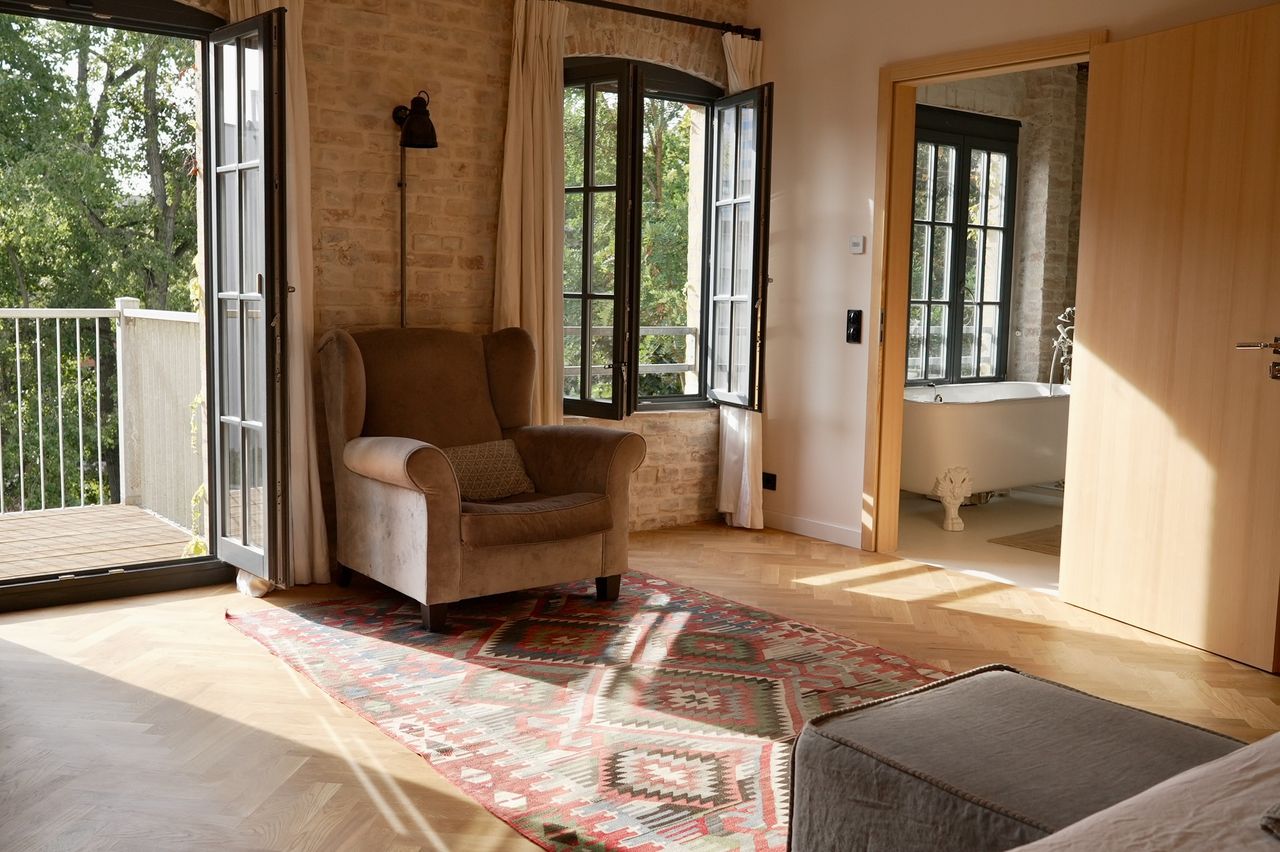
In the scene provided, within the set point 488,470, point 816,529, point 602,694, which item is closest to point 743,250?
point 816,529

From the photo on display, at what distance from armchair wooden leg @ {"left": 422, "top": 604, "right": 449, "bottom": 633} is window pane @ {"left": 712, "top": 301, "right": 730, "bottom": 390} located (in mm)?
2386

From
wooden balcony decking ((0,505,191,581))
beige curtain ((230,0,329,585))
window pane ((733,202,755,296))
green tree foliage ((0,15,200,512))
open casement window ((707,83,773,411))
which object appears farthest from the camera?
green tree foliage ((0,15,200,512))

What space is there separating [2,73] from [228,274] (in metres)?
4.70

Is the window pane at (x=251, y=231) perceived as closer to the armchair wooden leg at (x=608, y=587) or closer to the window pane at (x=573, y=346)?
the window pane at (x=573, y=346)

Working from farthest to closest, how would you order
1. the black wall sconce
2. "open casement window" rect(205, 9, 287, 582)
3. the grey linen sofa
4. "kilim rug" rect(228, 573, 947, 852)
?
the black wall sconce → "open casement window" rect(205, 9, 287, 582) → "kilim rug" rect(228, 573, 947, 852) → the grey linen sofa

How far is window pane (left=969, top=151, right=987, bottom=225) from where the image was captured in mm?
7355

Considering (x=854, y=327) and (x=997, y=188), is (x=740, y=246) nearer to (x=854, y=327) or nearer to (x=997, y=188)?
(x=854, y=327)

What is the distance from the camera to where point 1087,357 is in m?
4.45

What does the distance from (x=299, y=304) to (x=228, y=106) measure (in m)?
0.79

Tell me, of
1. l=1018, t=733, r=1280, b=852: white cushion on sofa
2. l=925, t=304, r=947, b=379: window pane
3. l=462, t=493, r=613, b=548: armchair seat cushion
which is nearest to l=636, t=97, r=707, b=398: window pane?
l=925, t=304, r=947, b=379: window pane

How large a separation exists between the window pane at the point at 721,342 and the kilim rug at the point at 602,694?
61.6 inches

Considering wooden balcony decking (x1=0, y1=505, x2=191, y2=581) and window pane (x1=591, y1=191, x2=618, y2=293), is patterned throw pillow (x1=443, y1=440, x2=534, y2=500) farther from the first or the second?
wooden balcony decking (x1=0, y1=505, x2=191, y2=581)

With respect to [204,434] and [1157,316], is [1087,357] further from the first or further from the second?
[204,434]

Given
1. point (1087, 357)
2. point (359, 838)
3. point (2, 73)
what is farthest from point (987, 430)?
point (2, 73)
